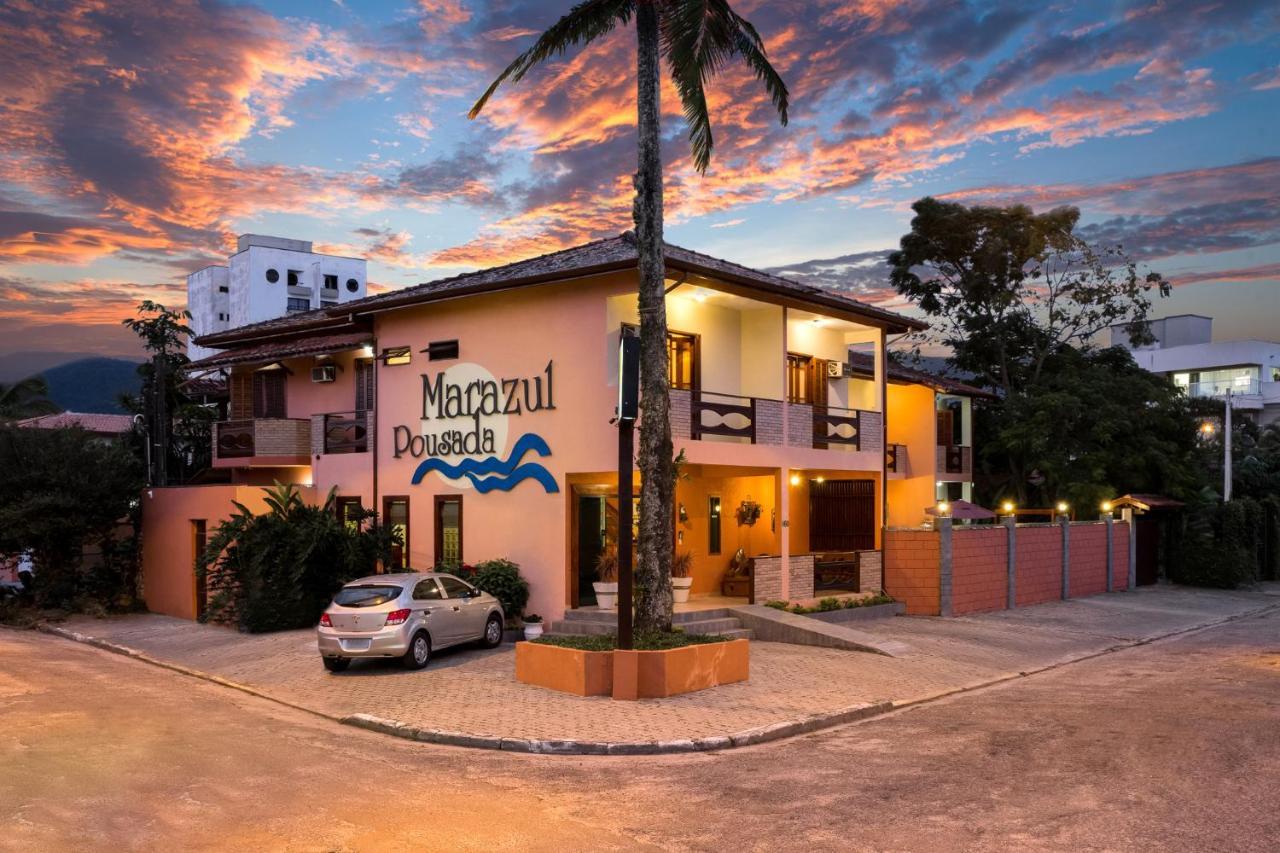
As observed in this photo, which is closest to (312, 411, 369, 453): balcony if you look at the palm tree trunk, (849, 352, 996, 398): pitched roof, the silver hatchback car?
the silver hatchback car

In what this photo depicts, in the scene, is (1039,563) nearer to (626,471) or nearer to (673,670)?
(673,670)

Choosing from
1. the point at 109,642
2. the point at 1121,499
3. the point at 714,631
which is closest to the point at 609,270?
the point at 714,631

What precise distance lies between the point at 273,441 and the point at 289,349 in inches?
92.3

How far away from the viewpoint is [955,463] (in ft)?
121

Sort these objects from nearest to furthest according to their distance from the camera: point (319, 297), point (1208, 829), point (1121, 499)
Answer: point (1208, 829) < point (1121, 499) < point (319, 297)

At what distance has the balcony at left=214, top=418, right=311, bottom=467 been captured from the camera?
25.7 meters

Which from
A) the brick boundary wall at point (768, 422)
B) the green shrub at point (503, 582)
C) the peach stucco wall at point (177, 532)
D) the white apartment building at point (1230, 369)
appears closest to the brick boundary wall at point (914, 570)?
the brick boundary wall at point (768, 422)

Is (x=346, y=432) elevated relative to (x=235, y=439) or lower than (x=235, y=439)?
elevated

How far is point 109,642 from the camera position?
68.5 feet

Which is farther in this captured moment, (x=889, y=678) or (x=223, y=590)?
(x=223, y=590)

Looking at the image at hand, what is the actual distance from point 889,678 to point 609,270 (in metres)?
8.53

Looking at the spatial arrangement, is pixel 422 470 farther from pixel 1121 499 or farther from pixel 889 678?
pixel 1121 499

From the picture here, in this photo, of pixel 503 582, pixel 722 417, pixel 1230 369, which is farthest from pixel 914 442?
pixel 1230 369

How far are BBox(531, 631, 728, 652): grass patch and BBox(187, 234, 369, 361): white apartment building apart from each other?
2901 inches
